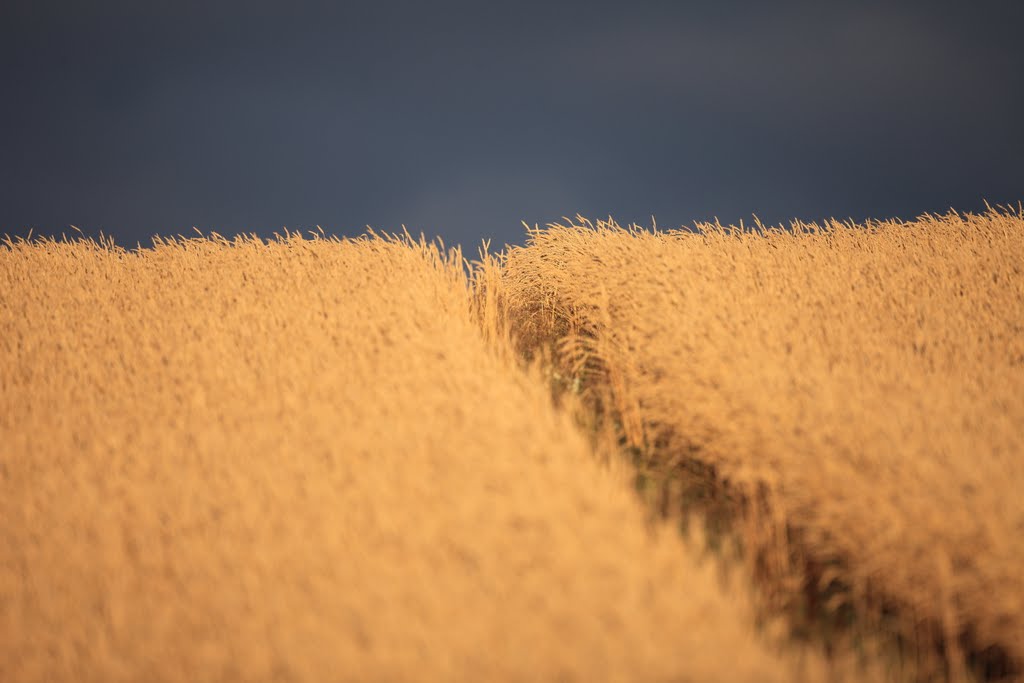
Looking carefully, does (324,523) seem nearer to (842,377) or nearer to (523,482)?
(523,482)

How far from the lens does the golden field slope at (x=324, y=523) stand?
261cm

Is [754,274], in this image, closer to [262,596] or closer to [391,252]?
[391,252]

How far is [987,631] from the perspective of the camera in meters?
3.10

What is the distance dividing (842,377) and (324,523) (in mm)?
3131

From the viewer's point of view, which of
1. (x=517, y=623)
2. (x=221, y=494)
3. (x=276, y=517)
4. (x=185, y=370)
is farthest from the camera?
(x=185, y=370)

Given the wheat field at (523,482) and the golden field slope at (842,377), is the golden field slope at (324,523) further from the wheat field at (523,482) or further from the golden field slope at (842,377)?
the golden field slope at (842,377)

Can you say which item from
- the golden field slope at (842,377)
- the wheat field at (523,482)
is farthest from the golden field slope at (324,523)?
the golden field slope at (842,377)

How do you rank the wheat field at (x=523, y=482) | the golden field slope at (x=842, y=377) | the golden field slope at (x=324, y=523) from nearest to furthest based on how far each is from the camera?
the golden field slope at (x=324, y=523) < the wheat field at (x=523, y=482) < the golden field slope at (x=842, y=377)

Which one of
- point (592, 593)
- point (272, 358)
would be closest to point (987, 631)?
point (592, 593)

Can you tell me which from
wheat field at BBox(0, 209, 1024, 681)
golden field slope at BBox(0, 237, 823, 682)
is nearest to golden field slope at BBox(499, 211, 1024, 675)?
wheat field at BBox(0, 209, 1024, 681)

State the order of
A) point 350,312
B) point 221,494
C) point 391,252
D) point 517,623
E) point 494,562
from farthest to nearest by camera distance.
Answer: point 391,252
point 350,312
point 221,494
point 494,562
point 517,623

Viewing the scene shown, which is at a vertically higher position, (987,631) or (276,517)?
(276,517)

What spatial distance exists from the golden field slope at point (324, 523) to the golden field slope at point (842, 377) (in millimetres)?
859

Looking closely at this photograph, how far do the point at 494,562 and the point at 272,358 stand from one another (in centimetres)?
297
